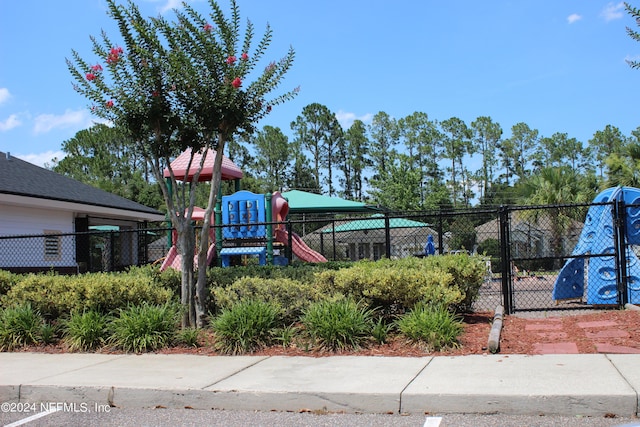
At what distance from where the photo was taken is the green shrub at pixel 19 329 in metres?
8.87

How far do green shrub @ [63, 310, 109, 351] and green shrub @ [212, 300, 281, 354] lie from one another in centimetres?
176

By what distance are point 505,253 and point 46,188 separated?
46.6 feet

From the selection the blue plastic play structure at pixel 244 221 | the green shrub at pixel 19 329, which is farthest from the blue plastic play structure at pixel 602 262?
the green shrub at pixel 19 329

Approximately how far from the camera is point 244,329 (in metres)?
7.83

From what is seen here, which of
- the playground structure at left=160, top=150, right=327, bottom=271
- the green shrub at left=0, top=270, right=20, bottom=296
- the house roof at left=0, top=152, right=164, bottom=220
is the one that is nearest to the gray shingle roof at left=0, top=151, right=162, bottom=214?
the house roof at left=0, top=152, right=164, bottom=220

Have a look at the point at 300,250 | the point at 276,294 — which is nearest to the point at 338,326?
the point at 276,294

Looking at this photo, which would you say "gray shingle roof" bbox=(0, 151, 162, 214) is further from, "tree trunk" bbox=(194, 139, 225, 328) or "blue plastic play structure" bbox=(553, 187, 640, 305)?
"blue plastic play structure" bbox=(553, 187, 640, 305)

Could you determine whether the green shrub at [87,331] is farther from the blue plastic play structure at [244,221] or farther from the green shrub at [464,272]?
the blue plastic play structure at [244,221]

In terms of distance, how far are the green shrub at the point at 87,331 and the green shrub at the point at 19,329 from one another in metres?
0.61

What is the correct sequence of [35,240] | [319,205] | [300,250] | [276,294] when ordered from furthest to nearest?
[319,205]
[35,240]
[300,250]
[276,294]

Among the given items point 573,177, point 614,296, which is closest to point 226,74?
point 614,296

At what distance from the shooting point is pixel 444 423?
16.0 feet

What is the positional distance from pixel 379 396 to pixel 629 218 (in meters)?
8.04

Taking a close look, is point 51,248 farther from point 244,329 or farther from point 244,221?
point 244,329
